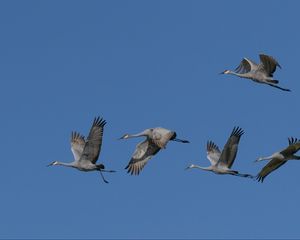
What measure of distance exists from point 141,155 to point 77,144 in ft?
12.2

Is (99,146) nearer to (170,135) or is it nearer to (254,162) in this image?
(170,135)

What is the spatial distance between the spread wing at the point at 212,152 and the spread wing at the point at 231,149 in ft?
7.05

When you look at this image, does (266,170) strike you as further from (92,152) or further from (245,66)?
(92,152)

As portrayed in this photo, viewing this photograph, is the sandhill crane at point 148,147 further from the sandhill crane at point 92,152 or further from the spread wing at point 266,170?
the spread wing at point 266,170

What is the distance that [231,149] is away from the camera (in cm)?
3978

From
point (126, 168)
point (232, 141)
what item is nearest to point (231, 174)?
point (232, 141)

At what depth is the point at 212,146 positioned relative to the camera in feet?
143

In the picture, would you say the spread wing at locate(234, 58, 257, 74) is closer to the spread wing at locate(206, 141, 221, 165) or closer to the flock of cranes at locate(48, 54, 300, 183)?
the flock of cranes at locate(48, 54, 300, 183)

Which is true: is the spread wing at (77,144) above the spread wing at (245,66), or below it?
below

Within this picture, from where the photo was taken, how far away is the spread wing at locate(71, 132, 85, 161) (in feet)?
137

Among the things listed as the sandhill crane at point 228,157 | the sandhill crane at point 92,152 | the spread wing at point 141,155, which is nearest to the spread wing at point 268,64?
the sandhill crane at point 228,157

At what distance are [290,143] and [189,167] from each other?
5767mm

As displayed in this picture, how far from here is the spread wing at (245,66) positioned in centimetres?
4144

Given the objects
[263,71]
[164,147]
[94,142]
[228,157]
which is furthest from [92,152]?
[263,71]
